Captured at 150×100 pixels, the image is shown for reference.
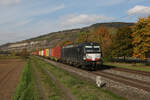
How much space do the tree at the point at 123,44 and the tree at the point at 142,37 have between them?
6.15 meters

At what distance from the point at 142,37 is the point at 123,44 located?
8.75 m

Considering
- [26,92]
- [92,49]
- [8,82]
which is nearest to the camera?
[26,92]

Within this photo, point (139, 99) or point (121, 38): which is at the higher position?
point (121, 38)

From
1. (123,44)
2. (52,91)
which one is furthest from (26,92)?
(123,44)

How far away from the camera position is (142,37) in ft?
111

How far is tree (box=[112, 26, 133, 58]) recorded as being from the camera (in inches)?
1641

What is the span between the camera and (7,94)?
13.1m

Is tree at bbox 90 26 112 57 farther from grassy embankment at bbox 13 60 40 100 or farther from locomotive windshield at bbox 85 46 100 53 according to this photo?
grassy embankment at bbox 13 60 40 100

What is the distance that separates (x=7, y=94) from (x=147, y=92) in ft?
32.5

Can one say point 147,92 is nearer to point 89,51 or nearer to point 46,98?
point 46,98

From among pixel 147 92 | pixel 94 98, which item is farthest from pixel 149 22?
pixel 94 98

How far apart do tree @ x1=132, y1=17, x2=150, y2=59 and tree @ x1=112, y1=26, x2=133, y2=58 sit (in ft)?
20.2

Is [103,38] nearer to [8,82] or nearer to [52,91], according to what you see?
[8,82]

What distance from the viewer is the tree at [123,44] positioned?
4169 centimetres
